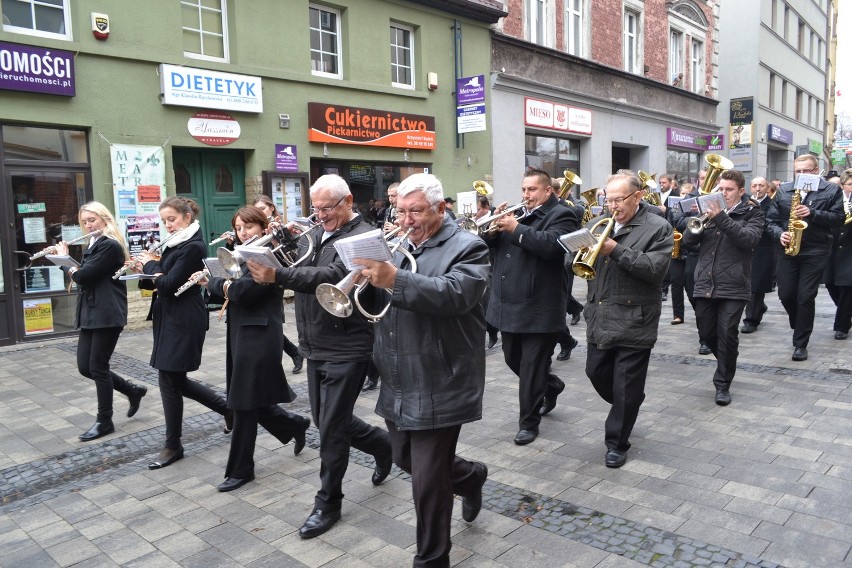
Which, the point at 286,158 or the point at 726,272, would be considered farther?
the point at 286,158

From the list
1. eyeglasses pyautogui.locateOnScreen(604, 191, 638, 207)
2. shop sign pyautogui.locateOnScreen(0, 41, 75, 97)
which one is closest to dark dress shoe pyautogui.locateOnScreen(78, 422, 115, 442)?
eyeglasses pyautogui.locateOnScreen(604, 191, 638, 207)

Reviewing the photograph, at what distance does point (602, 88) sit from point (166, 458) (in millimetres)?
18012

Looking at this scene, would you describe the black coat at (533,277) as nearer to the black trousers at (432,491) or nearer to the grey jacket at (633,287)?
the grey jacket at (633,287)

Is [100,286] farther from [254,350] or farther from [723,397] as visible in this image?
[723,397]

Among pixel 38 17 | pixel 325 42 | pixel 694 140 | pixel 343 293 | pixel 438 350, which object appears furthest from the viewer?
pixel 694 140

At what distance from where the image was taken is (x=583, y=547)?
3570 millimetres

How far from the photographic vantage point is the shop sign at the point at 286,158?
12.0 m

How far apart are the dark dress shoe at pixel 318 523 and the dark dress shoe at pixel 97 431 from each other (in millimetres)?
2695

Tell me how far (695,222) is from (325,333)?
12.7 ft

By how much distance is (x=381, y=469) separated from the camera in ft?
14.6

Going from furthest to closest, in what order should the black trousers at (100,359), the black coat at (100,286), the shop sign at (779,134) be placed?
the shop sign at (779,134) < the black trousers at (100,359) < the black coat at (100,286)

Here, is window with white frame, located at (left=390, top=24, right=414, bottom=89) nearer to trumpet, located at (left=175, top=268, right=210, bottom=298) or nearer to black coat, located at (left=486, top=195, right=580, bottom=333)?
black coat, located at (left=486, top=195, right=580, bottom=333)

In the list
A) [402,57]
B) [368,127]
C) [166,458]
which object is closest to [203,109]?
[368,127]

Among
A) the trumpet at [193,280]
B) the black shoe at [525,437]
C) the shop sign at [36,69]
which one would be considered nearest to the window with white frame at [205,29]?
the shop sign at [36,69]
